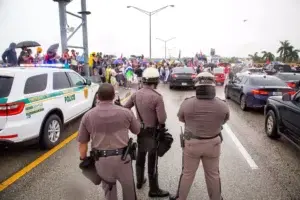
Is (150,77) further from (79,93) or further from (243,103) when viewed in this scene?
(243,103)

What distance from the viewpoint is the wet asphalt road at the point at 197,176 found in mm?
4109

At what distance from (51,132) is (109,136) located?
3.80 meters

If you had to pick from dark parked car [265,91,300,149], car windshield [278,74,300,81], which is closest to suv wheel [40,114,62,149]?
dark parked car [265,91,300,149]

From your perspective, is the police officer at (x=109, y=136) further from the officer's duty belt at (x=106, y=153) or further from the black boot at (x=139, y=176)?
the black boot at (x=139, y=176)

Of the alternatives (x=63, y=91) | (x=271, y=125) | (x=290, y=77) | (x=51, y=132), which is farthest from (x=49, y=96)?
(x=290, y=77)

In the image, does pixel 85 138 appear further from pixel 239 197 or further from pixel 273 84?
pixel 273 84

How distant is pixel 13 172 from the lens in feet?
16.1

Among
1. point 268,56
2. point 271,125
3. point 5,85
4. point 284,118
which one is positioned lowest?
point 271,125

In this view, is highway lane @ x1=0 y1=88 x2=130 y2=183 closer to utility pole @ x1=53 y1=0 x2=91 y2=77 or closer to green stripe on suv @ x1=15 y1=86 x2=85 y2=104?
green stripe on suv @ x1=15 y1=86 x2=85 y2=104

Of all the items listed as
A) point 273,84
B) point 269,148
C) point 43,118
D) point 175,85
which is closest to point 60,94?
point 43,118

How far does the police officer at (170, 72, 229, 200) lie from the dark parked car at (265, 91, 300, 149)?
3.05m

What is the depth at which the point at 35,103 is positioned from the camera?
5.65 metres

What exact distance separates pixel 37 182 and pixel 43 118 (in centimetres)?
173

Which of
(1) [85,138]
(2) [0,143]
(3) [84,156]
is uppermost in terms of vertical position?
(1) [85,138]
